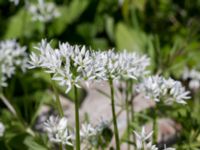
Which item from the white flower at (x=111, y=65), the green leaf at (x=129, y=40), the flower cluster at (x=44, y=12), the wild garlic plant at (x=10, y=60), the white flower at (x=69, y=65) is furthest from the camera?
the green leaf at (x=129, y=40)

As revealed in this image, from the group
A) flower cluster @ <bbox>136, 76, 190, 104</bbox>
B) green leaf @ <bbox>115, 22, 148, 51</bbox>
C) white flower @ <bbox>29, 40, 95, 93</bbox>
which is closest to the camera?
white flower @ <bbox>29, 40, 95, 93</bbox>

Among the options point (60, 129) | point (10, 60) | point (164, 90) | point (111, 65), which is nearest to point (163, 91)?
point (164, 90)

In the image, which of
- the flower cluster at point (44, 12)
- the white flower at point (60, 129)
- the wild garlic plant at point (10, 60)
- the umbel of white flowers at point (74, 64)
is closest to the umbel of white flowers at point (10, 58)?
the wild garlic plant at point (10, 60)

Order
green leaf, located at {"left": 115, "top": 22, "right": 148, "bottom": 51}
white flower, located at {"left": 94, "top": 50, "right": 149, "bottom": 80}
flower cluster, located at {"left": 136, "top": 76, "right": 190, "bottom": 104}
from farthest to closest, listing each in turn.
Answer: green leaf, located at {"left": 115, "top": 22, "right": 148, "bottom": 51}, flower cluster, located at {"left": 136, "top": 76, "right": 190, "bottom": 104}, white flower, located at {"left": 94, "top": 50, "right": 149, "bottom": 80}

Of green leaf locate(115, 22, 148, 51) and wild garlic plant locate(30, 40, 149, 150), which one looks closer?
wild garlic plant locate(30, 40, 149, 150)

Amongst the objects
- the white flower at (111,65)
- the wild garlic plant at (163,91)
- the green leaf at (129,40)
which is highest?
the green leaf at (129,40)

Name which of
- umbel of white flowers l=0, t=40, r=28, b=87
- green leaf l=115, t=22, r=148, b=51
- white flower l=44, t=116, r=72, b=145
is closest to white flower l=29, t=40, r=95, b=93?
white flower l=44, t=116, r=72, b=145

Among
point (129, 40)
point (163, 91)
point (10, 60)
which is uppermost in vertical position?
point (129, 40)

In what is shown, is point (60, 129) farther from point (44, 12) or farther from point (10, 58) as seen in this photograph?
point (44, 12)

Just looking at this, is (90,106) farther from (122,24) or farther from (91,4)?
(91,4)

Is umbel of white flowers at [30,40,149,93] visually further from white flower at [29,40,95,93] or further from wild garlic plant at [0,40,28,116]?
wild garlic plant at [0,40,28,116]

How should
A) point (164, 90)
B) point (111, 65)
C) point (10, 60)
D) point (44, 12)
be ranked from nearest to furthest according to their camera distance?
point (111, 65)
point (164, 90)
point (10, 60)
point (44, 12)

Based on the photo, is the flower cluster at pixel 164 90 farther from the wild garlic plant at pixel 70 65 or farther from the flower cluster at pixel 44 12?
the flower cluster at pixel 44 12
